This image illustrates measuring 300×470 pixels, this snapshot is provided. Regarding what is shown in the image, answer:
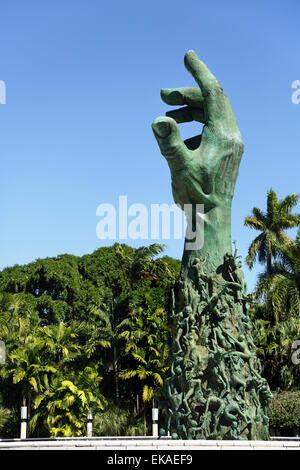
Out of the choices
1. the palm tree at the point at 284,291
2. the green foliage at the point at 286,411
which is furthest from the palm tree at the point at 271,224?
the green foliage at the point at 286,411

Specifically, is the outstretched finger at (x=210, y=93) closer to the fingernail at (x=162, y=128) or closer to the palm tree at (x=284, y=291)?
the fingernail at (x=162, y=128)

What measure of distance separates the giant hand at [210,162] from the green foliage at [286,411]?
10.4 meters

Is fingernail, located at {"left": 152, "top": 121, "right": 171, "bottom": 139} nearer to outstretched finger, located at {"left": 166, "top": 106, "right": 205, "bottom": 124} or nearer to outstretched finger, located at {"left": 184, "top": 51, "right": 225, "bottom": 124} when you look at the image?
outstretched finger, located at {"left": 184, "top": 51, "right": 225, "bottom": 124}

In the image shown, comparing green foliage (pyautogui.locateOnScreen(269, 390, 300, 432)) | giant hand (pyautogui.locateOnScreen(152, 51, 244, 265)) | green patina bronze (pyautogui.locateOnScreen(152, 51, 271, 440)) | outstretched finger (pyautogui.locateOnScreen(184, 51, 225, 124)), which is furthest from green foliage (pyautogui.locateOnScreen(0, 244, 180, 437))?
outstretched finger (pyautogui.locateOnScreen(184, 51, 225, 124))

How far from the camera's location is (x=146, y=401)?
84.5 feet

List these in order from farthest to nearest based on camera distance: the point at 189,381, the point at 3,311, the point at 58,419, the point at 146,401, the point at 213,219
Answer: the point at 3,311 → the point at 146,401 → the point at 58,419 → the point at 213,219 → the point at 189,381

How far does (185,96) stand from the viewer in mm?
13258

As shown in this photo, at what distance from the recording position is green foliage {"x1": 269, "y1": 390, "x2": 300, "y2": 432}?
2058 cm

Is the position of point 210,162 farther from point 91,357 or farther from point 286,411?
point 91,357

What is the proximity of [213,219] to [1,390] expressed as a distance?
16.0 m

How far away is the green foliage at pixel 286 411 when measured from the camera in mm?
20578

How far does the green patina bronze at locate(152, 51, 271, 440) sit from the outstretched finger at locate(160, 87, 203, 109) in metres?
0.02
